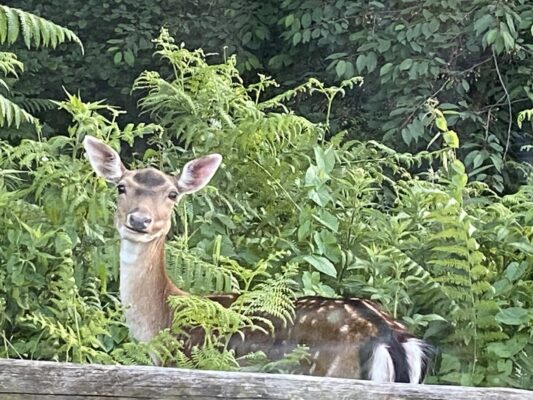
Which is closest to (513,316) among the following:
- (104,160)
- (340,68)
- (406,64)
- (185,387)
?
(104,160)

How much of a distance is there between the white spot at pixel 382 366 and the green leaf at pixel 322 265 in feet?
2.78

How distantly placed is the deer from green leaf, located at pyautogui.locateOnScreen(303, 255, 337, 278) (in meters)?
0.41

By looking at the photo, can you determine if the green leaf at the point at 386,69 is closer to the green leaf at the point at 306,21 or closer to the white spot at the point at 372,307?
the green leaf at the point at 306,21

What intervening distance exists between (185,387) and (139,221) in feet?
3.97

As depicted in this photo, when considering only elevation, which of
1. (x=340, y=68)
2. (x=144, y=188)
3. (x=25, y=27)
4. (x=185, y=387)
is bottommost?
(x=185, y=387)

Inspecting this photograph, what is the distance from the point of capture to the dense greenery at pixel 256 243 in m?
3.22

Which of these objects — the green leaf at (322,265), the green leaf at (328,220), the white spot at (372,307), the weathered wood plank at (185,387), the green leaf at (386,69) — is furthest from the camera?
the green leaf at (386,69)

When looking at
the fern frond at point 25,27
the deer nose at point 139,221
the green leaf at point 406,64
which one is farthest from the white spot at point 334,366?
the green leaf at point 406,64

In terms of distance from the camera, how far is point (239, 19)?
7.80 meters

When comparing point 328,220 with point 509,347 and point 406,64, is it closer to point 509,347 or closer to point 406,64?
point 509,347

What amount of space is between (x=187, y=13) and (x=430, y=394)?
6289 mm

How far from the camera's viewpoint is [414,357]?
281cm

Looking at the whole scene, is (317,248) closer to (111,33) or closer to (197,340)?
(197,340)

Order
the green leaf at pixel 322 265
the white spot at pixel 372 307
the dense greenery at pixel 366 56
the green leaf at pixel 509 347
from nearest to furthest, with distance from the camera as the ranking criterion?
1. the white spot at pixel 372 307
2. the green leaf at pixel 509 347
3. the green leaf at pixel 322 265
4. the dense greenery at pixel 366 56
